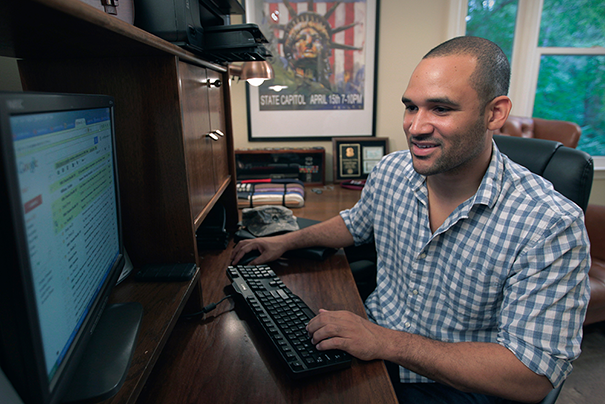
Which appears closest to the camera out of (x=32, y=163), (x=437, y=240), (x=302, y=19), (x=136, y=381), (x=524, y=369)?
(x=32, y=163)

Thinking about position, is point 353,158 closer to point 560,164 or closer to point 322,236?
point 322,236

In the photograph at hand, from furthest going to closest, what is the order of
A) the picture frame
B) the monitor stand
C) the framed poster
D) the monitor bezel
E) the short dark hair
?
1. the picture frame
2. the framed poster
3. the short dark hair
4. the monitor stand
5. the monitor bezel

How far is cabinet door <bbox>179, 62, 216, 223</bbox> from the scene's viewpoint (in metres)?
0.85

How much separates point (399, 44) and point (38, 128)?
96.3 inches

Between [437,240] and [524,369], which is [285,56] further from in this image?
[524,369]

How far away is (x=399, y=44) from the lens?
7.96 ft

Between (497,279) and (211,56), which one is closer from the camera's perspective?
(497,279)

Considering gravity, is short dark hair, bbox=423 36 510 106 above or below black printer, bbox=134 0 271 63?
below

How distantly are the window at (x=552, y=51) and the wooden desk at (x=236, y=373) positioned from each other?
252cm

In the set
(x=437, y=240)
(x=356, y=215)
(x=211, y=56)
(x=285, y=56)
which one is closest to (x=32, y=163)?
(x=211, y=56)

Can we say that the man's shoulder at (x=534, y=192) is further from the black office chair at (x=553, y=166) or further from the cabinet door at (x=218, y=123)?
the cabinet door at (x=218, y=123)

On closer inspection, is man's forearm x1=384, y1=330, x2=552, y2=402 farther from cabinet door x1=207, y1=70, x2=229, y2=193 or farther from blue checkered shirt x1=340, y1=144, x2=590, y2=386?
cabinet door x1=207, y1=70, x2=229, y2=193

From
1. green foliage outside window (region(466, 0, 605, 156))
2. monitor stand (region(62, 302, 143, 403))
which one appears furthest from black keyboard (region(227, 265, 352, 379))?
green foliage outside window (region(466, 0, 605, 156))

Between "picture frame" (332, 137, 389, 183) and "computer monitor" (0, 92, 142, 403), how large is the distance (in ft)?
6.28
